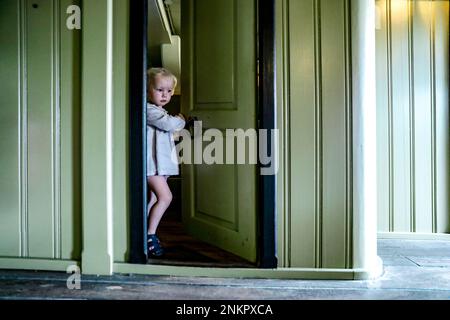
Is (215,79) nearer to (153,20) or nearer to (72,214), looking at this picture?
(72,214)

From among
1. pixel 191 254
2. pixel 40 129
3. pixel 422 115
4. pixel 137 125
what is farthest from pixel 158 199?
pixel 422 115

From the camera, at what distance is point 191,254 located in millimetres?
2328

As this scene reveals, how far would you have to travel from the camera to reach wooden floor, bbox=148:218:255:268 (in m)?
2.06

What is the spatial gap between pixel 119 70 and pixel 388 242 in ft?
7.62

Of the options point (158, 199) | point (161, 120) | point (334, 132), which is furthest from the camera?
point (158, 199)

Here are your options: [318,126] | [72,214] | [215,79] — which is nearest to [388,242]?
[318,126]

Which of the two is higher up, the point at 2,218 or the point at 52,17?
the point at 52,17

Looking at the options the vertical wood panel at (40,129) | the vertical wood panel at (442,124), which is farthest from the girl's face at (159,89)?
the vertical wood panel at (442,124)

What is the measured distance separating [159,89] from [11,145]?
0.89 metres

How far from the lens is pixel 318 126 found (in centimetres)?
193

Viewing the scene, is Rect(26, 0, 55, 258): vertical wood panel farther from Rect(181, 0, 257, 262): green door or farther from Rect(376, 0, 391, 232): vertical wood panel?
Rect(376, 0, 391, 232): vertical wood panel

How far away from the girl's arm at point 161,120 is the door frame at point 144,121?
0.20 metres

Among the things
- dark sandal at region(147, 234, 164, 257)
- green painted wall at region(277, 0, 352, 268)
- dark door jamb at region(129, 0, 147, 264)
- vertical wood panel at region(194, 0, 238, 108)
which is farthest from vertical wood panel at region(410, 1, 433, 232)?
dark door jamb at region(129, 0, 147, 264)

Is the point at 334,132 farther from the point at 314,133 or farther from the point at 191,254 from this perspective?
the point at 191,254
